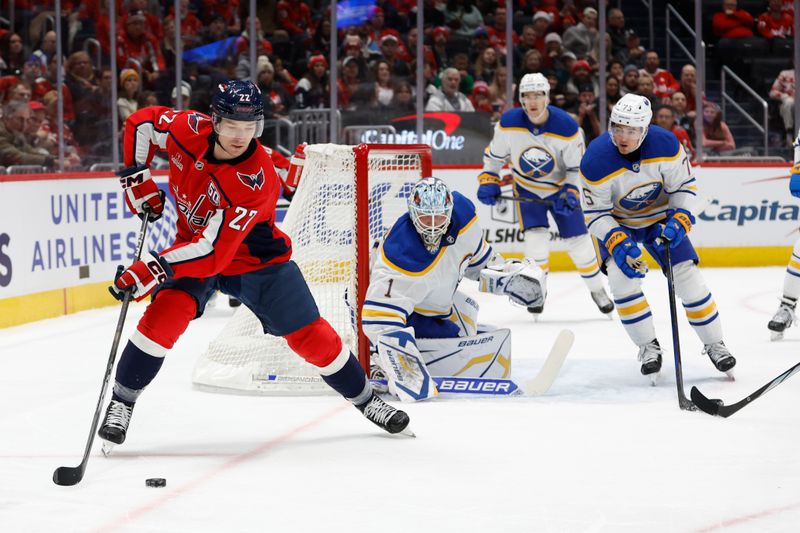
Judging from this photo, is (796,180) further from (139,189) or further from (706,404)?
(139,189)

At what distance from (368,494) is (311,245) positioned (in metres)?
1.75

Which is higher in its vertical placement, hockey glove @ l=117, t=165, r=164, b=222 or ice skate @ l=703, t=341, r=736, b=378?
hockey glove @ l=117, t=165, r=164, b=222

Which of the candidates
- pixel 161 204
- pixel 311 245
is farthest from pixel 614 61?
pixel 161 204

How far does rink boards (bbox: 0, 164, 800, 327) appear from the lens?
5.98 meters

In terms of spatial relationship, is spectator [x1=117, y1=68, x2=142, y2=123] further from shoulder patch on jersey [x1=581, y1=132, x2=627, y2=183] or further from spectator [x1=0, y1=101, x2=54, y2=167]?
shoulder patch on jersey [x1=581, y1=132, x2=627, y2=183]

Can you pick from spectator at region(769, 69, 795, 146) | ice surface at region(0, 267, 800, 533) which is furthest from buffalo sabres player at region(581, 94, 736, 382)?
spectator at region(769, 69, 795, 146)

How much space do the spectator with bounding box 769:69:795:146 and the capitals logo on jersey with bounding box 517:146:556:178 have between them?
2.93 m

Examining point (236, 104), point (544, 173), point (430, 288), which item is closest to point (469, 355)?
point (430, 288)

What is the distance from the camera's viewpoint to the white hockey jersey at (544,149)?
6.20m

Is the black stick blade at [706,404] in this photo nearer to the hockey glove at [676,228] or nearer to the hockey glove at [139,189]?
the hockey glove at [676,228]

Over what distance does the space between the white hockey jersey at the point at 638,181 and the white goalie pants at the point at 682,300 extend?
0.65 feet

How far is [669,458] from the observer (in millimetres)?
3236

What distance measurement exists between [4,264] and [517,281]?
291 cm

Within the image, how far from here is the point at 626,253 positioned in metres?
4.24
